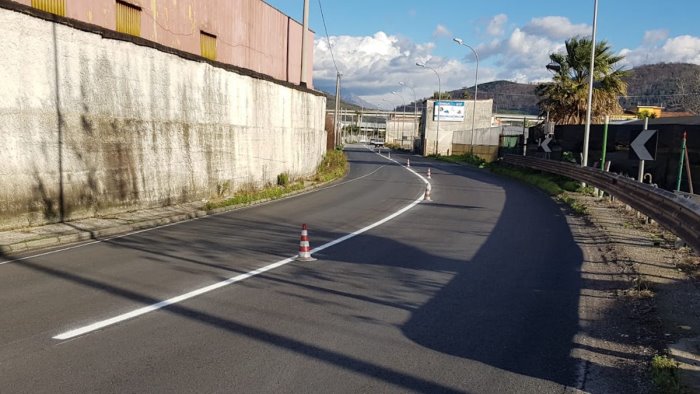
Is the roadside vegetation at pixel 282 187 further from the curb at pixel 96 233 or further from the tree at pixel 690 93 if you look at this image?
the tree at pixel 690 93

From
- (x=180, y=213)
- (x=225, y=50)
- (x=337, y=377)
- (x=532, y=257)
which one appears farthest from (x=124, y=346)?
(x=225, y=50)

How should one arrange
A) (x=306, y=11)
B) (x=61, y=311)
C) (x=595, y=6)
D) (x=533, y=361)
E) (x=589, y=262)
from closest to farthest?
(x=533, y=361)
(x=61, y=311)
(x=589, y=262)
(x=595, y=6)
(x=306, y=11)

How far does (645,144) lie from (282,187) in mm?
12094

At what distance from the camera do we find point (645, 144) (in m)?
13.4

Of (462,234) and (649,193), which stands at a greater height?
(649,193)

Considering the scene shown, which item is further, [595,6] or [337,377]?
[595,6]

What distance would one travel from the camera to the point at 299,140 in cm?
2411

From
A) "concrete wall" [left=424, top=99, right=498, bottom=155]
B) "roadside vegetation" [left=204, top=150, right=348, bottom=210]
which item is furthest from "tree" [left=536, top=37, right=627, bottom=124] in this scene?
"concrete wall" [left=424, top=99, right=498, bottom=155]

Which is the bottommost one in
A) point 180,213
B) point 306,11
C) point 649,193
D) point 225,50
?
point 180,213

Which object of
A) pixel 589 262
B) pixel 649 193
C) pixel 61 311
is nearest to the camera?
pixel 61 311

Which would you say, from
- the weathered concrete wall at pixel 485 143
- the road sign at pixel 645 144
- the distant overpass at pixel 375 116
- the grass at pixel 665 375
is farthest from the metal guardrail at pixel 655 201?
the distant overpass at pixel 375 116

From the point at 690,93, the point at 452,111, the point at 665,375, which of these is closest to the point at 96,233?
the point at 665,375

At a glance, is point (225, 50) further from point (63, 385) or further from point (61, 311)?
point (63, 385)

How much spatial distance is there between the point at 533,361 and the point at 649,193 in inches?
306
